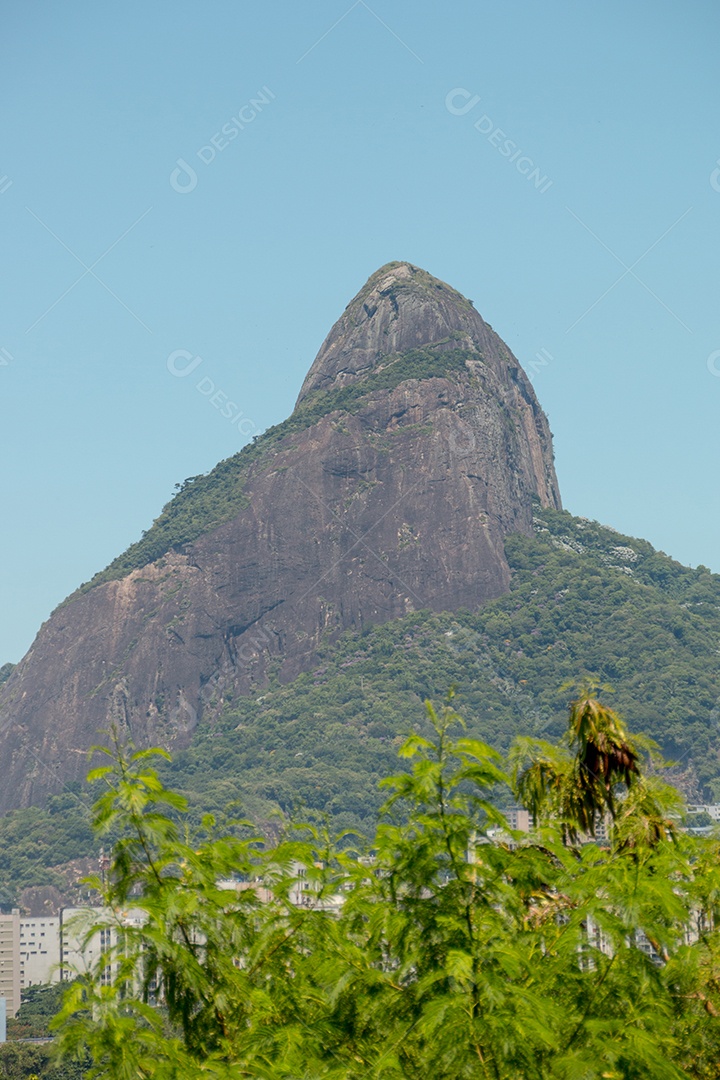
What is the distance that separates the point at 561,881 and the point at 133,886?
12.4 ft

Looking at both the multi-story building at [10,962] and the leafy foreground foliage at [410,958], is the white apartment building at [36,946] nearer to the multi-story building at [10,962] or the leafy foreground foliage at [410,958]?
the multi-story building at [10,962]

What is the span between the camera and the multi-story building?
126250 millimetres

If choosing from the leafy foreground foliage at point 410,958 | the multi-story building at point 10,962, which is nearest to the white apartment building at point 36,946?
the multi-story building at point 10,962

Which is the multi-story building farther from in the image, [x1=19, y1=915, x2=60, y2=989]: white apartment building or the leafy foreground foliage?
the leafy foreground foliage

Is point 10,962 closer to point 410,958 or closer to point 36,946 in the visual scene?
point 36,946

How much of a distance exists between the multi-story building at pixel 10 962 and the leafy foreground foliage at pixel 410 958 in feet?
368

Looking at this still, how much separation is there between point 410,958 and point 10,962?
132378mm

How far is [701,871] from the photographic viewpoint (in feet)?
49.5

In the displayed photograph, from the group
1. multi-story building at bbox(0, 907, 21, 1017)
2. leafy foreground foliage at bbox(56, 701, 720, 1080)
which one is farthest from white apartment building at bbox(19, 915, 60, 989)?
leafy foreground foliage at bbox(56, 701, 720, 1080)

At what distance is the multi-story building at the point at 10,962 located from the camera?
4970 inches

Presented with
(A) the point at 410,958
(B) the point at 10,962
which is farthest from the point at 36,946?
(A) the point at 410,958

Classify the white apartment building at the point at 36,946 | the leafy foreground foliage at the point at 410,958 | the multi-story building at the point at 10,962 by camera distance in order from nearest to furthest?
the leafy foreground foliage at the point at 410,958
the multi-story building at the point at 10,962
the white apartment building at the point at 36,946

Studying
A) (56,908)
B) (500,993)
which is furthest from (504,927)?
(56,908)

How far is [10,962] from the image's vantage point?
136m
